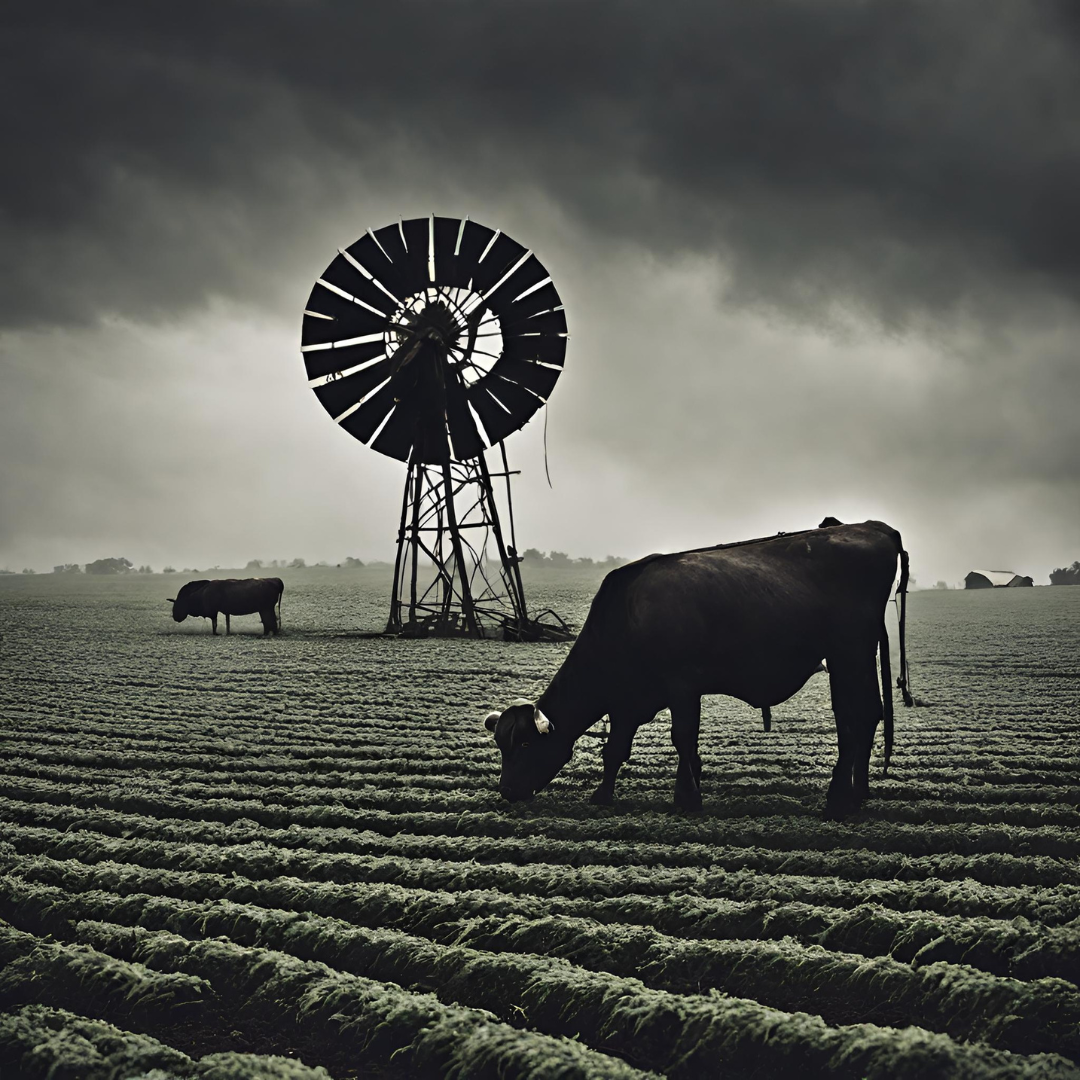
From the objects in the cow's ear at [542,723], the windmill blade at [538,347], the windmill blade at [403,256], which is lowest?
the cow's ear at [542,723]

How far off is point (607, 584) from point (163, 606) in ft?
Answer: 74.5

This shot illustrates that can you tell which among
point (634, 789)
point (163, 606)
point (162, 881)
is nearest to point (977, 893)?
point (634, 789)

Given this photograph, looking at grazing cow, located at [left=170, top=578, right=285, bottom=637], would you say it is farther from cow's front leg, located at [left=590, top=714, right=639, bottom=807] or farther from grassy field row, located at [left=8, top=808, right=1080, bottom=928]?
cow's front leg, located at [left=590, top=714, right=639, bottom=807]

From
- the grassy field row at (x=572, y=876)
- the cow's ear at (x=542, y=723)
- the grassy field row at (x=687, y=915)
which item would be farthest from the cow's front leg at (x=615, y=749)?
the grassy field row at (x=687, y=915)

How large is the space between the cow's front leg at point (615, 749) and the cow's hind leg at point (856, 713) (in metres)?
1.12

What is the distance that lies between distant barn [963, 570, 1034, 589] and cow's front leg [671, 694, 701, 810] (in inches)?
1258

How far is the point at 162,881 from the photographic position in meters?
3.41

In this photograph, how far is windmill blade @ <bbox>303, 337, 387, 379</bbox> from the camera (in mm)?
16328

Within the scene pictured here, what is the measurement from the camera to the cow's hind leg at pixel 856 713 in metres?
4.33

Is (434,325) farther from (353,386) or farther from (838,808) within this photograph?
(838,808)

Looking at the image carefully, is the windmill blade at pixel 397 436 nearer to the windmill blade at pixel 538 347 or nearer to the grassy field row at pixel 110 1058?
the windmill blade at pixel 538 347

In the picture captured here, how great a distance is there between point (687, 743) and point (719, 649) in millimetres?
517

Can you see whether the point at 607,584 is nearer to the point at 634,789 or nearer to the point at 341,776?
the point at 634,789

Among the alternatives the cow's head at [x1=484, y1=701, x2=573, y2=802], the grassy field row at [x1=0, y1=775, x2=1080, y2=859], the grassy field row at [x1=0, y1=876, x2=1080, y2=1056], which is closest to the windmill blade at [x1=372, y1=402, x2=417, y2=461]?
the grassy field row at [x1=0, y1=775, x2=1080, y2=859]
